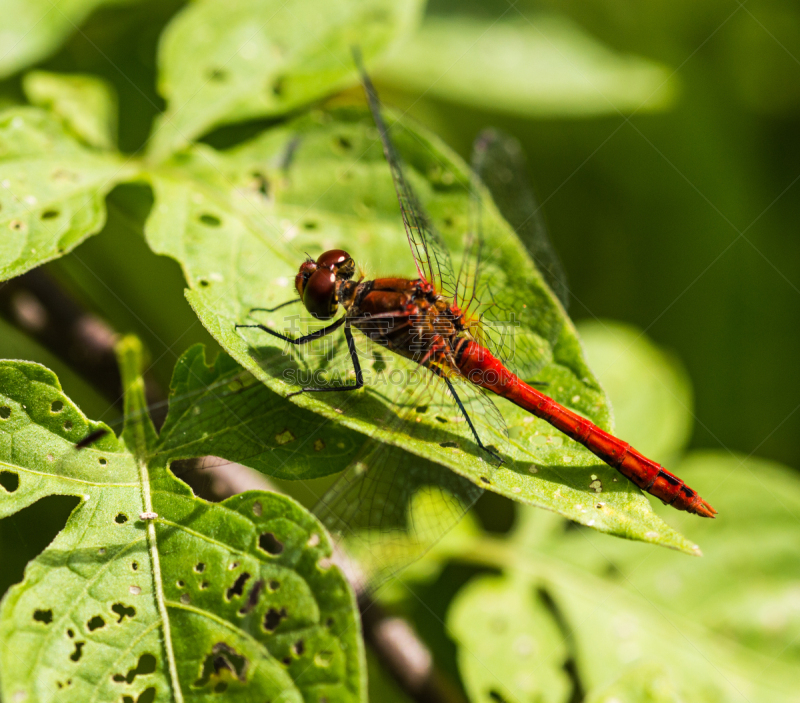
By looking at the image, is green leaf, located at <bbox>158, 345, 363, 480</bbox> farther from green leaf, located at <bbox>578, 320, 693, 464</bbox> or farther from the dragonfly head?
green leaf, located at <bbox>578, 320, 693, 464</bbox>

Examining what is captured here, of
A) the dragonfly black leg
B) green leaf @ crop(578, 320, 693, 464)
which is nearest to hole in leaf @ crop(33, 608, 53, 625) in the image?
the dragonfly black leg

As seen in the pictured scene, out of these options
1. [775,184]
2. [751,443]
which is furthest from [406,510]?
[775,184]

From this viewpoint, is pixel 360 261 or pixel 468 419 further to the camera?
pixel 360 261

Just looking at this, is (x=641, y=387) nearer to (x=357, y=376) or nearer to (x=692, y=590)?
(x=692, y=590)

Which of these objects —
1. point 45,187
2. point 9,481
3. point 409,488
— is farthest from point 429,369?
point 45,187

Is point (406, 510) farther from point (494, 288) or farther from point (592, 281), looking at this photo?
point (592, 281)
